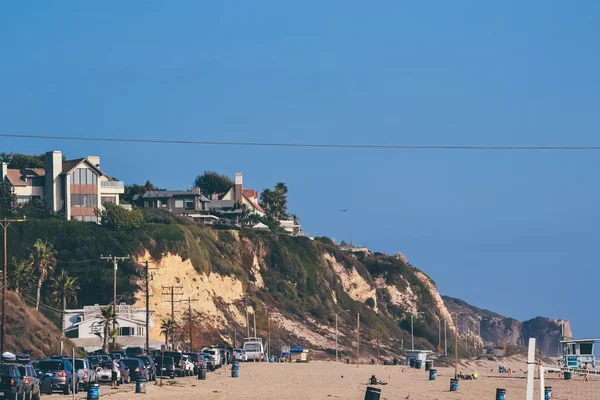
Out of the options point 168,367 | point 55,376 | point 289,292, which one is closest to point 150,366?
point 168,367

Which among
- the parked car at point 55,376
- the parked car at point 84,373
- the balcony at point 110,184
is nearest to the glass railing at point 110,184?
the balcony at point 110,184

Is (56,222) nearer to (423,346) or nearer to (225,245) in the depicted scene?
(225,245)

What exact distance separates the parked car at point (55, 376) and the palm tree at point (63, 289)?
215 ft

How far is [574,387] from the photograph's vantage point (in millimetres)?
68812

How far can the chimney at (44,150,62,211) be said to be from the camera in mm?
138625

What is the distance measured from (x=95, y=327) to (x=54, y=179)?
31387mm

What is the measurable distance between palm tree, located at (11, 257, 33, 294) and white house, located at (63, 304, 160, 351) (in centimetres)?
524

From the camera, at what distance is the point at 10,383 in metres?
40.4

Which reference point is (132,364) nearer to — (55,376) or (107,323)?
(55,376)

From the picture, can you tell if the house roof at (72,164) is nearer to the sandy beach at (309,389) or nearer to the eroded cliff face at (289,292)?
the eroded cliff face at (289,292)

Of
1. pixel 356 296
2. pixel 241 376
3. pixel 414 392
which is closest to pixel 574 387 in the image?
pixel 414 392

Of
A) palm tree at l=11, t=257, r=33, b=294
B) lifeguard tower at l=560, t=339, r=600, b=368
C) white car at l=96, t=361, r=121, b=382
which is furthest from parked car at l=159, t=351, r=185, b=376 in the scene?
palm tree at l=11, t=257, r=33, b=294

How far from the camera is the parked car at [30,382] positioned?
42062mm

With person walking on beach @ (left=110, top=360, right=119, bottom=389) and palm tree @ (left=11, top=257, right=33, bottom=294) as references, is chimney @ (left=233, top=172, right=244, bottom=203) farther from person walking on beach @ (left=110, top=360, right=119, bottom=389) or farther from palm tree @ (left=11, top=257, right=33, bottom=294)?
person walking on beach @ (left=110, top=360, right=119, bottom=389)
